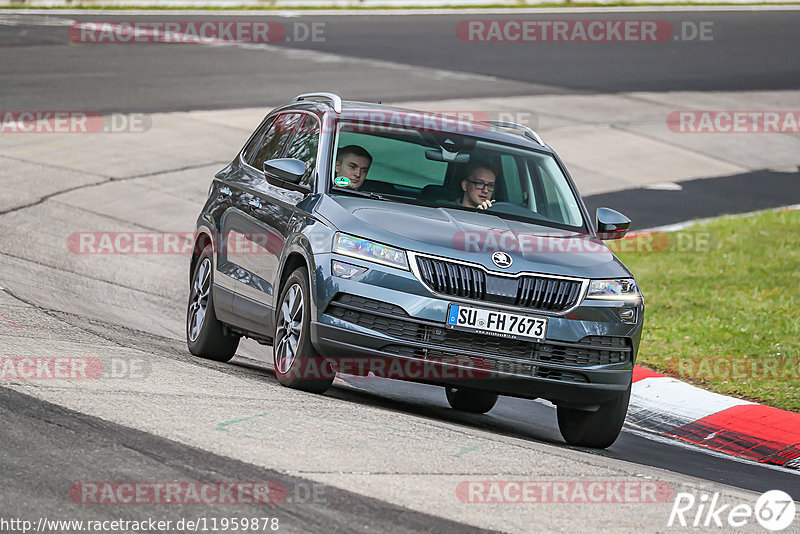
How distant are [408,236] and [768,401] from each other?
12.4 ft

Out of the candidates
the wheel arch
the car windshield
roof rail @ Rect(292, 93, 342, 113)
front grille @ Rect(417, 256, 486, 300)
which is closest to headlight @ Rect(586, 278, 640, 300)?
front grille @ Rect(417, 256, 486, 300)

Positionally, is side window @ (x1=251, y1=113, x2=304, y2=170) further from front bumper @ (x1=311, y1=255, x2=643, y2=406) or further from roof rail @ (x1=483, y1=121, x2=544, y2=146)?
front bumper @ (x1=311, y1=255, x2=643, y2=406)

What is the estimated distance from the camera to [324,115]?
8758 mm

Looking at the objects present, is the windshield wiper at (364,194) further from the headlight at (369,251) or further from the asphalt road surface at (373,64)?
the asphalt road surface at (373,64)

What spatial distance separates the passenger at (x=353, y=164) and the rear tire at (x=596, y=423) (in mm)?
1947

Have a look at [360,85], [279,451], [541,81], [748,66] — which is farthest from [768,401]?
[748,66]

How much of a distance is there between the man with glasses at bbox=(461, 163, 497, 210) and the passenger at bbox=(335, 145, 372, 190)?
2.17ft

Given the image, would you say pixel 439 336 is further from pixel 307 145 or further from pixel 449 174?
pixel 307 145

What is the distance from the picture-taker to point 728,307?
1234 cm

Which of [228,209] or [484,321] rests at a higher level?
[228,209]

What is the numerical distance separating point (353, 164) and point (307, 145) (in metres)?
0.54

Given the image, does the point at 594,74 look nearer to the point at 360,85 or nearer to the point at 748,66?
the point at 748,66

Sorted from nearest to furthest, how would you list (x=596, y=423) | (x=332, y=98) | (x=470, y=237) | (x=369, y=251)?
(x=369, y=251) < (x=470, y=237) < (x=596, y=423) < (x=332, y=98)

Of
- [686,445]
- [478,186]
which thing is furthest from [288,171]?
[686,445]
